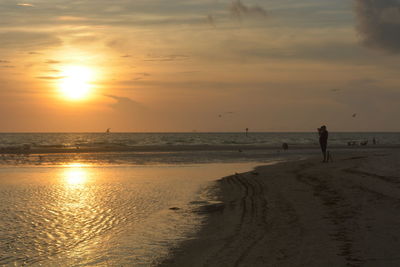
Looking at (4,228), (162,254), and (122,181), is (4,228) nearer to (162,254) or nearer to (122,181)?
(162,254)

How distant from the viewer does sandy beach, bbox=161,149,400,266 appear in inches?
311

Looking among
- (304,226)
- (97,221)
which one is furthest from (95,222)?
(304,226)

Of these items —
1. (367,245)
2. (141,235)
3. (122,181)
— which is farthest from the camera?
(122,181)

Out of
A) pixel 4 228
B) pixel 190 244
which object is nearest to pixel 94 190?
pixel 4 228

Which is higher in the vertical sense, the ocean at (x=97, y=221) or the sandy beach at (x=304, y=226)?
the sandy beach at (x=304, y=226)

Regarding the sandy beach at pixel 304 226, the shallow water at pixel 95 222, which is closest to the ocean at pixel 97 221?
the shallow water at pixel 95 222

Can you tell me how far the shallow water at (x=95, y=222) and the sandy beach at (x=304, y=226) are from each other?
2.68ft

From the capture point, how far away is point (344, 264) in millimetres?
7289

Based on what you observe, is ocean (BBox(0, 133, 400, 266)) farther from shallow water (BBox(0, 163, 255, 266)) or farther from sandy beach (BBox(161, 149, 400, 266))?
sandy beach (BBox(161, 149, 400, 266))

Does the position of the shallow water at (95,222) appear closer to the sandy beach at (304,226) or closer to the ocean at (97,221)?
the ocean at (97,221)

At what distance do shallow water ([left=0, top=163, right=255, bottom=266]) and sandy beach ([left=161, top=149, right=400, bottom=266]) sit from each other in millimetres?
816

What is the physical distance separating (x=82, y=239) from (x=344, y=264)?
5.72 metres

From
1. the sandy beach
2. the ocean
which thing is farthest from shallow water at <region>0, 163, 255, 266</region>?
the sandy beach

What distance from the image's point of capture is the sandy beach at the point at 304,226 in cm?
791
